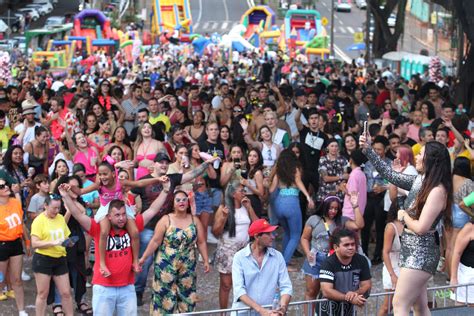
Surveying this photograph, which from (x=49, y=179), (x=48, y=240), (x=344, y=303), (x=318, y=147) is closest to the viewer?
(x=344, y=303)

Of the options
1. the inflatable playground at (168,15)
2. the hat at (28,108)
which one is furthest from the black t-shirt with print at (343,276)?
the inflatable playground at (168,15)

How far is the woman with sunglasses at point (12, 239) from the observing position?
1133cm

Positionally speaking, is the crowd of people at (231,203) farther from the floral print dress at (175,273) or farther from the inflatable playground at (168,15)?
the inflatable playground at (168,15)

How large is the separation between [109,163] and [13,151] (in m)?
2.30

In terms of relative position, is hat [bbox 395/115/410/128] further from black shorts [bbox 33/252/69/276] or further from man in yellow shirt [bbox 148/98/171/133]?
black shorts [bbox 33/252/69/276]

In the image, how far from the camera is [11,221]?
11.4m

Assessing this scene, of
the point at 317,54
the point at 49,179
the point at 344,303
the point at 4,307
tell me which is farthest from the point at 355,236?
the point at 317,54

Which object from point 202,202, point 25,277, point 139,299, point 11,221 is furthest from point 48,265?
point 202,202

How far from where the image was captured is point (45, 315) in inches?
450

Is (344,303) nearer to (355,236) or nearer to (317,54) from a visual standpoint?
(355,236)

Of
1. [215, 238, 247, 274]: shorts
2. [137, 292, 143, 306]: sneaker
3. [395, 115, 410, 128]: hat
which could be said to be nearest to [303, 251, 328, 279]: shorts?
[215, 238, 247, 274]: shorts

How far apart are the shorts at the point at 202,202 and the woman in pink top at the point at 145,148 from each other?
75 centimetres

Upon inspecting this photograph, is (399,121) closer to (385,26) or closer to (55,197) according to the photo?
(55,197)

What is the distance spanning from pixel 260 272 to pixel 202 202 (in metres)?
4.00
